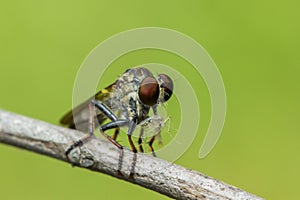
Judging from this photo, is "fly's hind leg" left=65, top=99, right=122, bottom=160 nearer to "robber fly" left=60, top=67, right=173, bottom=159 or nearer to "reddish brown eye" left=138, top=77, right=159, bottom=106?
"robber fly" left=60, top=67, right=173, bottom=159

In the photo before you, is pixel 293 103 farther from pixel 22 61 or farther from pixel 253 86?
pixel 22 61

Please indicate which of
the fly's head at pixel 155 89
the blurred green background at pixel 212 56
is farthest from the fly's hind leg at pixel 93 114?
the blurred green background at pixel 212 56

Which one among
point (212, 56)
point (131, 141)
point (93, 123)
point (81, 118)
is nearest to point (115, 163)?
point (131, 141)

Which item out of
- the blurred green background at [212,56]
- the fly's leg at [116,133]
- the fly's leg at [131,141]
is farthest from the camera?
the blurred green background at [212,56]

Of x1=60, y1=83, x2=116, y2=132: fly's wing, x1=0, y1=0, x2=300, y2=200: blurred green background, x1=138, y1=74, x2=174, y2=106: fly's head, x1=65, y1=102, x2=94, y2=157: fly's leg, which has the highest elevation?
x1=0, y1=0, x2=300, y2=200: blurred green background

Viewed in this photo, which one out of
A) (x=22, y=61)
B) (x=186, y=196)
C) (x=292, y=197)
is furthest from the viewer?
(x=22, y=61)

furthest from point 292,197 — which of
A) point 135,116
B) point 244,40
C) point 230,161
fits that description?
point 135,116

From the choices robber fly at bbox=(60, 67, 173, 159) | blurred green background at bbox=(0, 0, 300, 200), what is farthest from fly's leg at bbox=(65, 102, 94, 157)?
blurred green background at bbox=(0, 0, 300, 200)

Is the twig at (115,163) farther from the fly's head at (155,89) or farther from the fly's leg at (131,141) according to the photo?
the fly's head at (155,89)
